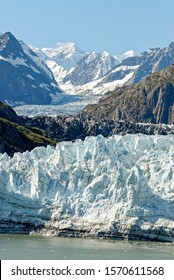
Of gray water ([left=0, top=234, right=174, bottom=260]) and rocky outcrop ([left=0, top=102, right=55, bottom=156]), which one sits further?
rocky outcrop ([left=0, top=102, right=55, bottom=156])

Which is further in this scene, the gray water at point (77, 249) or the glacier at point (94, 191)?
the glacier at point (94, 191)

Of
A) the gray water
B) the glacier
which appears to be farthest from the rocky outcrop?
the gray water

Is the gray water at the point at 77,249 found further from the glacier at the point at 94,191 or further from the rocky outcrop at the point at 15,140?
the rocky outcrop at the point at 15,140

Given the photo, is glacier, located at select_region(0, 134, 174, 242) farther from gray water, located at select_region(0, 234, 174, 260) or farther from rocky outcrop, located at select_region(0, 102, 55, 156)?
rocky outcrop, located at select_region(0, 102, 55, 156)

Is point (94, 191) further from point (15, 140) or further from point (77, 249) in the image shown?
point (15, 140)

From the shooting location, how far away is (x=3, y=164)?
181 ft

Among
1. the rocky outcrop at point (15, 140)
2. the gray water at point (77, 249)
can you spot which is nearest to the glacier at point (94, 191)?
the gray water at point (77, 249)

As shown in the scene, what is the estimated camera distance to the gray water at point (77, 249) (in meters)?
42.0

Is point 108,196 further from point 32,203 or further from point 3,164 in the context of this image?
point 3,164

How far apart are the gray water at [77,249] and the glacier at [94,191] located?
1.05 meters

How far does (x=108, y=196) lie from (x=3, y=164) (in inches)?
378

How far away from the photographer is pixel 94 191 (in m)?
50.2

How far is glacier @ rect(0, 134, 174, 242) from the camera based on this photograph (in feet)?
157

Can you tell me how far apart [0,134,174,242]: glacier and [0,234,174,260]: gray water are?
1.05 metres
